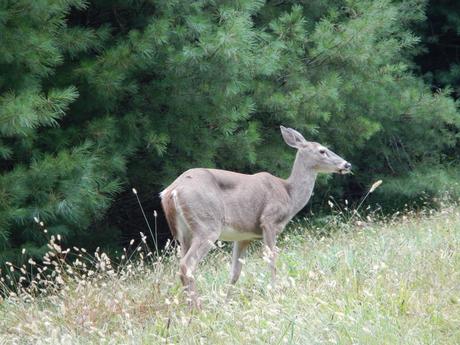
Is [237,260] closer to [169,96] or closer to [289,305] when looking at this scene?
[289,305]

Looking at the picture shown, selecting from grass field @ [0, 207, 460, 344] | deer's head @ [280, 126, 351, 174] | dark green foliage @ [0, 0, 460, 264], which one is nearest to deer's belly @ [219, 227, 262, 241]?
grass field @ [0, 207, 460, 344]

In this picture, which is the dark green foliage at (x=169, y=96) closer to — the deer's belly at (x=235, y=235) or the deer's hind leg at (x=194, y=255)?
the deer's belly at (x=235, y=235)

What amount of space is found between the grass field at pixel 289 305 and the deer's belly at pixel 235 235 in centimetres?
26

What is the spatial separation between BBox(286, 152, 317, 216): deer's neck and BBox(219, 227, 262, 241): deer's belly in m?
0.72

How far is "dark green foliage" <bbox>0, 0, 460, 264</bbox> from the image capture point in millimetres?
8266

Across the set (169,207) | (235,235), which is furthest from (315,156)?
(169,207)

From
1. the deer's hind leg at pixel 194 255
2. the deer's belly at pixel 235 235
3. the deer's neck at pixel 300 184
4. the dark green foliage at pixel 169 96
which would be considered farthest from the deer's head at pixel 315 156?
the deer's hind leg at pixel 194 255

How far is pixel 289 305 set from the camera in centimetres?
541

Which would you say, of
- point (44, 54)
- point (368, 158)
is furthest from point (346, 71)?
point (44, 54)

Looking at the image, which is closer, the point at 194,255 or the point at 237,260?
the point at 194,255

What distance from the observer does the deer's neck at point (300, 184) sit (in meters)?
8.28

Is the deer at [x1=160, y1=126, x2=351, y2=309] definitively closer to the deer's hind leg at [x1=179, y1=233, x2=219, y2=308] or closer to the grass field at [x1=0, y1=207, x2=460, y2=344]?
the deer's hind leg at [x1=179, y1=233, x2=219, y2=308]

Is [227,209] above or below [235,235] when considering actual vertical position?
above

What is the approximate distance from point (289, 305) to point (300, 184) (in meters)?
3.10
